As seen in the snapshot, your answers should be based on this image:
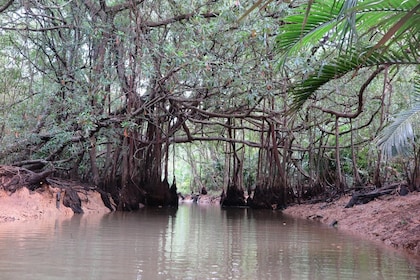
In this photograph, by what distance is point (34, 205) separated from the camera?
8.20 meters

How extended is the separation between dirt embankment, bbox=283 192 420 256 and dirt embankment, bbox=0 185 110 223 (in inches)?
195

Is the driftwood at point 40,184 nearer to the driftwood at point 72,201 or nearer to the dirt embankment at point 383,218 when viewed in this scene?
the driftwood at point 72,201

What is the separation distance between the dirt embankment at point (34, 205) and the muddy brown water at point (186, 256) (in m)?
1.50

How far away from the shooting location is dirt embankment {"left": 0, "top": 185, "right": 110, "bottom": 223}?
7484 millimetres

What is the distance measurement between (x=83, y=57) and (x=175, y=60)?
10.7 feet

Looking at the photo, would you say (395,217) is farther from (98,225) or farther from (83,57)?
(83,57)

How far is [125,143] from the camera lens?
11383mm

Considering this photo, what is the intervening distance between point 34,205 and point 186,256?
16.5 ft

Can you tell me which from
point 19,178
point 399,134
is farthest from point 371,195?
point 19,178

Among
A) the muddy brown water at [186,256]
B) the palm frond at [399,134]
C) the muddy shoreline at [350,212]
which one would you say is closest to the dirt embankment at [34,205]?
the muddy shoreline at [350,212]

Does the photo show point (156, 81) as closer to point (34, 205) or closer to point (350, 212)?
point (34, 205)

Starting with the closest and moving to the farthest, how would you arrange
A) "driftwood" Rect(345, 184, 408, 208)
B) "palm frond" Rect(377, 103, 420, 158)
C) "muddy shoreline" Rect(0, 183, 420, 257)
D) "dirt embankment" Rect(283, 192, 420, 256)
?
"dirt embankment" Rect(283, 192, 420, 256) < "muddy shoreline" Rect(0, 183, 420, 257) < "palm frond" Rect(377, 103, 420, 158) < "driftwood" Rect(345, 184, 408, 208)

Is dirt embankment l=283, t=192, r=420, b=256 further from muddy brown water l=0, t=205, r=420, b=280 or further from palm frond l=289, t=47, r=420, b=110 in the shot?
palm frond l=289, t=47, r=420, b=110

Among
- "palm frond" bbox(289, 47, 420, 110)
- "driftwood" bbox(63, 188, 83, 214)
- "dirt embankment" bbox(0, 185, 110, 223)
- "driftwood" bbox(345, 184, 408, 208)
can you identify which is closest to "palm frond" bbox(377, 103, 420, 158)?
"palm frond" bbox(289, 47, 420, 110)
